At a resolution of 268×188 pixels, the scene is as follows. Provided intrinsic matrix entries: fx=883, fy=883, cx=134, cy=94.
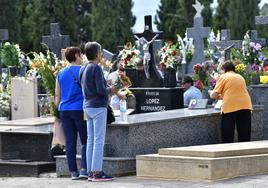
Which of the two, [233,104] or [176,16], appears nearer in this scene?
[233,104]

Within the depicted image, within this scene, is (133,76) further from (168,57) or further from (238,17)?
(238,17)

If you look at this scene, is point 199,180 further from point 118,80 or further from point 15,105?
point 15,105

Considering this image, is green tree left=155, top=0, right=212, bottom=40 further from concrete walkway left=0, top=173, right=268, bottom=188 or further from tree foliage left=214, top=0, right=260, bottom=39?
concrete walkway left=0, top=173, right=268, bottom=188

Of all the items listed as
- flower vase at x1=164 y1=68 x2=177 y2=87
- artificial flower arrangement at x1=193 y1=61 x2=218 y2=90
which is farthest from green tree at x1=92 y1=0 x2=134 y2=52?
artificial flower arrangement at x1=193 y1=61 x2=218 y2=90

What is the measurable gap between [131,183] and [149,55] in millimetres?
9038

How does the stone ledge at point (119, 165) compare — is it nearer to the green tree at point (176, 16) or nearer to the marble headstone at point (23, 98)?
the marble headstone at point (23, 98)

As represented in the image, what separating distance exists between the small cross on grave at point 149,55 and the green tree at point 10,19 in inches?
1059

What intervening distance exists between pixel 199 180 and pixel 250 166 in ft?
2.60

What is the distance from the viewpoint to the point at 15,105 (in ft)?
58.7

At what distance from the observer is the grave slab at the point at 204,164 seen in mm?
11039

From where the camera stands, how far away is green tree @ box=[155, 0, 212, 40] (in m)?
54.2

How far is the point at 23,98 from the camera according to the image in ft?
58.3

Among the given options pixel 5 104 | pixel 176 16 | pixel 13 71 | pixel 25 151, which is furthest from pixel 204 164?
pixel 176 16

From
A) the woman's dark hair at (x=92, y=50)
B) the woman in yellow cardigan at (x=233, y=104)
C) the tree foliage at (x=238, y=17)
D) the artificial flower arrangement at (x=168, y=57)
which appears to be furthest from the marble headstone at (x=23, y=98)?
the tree foliage at (x=238, y=17)
